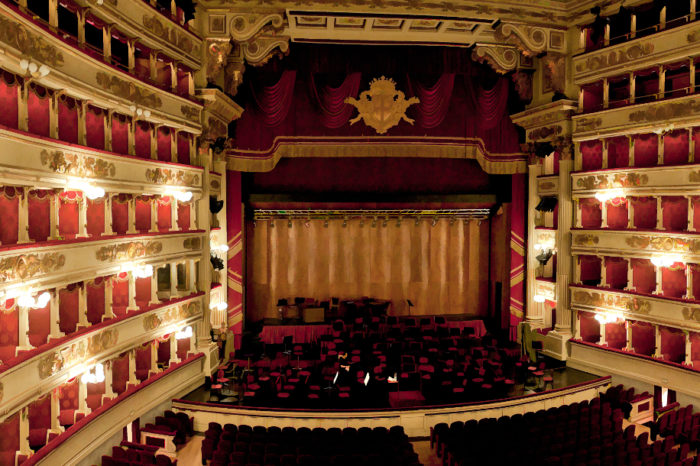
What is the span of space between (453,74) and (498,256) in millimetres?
7374

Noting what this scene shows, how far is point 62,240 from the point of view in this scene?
8.74 metres

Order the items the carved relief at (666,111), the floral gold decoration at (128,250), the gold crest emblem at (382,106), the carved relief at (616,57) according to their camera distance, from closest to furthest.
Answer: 1. the floral gold decoration at (128,250)
2. the carved relief at (666,111)
3. the carved relief at (616,57)
4. the gold crest emblem at (382,106)

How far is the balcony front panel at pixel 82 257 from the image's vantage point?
755cm

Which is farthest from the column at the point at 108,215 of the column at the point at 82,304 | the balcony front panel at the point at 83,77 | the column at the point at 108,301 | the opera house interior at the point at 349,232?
the balcony front panel at the point at 83,77

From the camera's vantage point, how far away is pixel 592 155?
15180 mm

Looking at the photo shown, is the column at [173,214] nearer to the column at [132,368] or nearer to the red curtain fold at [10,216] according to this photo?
the column at [132,368]

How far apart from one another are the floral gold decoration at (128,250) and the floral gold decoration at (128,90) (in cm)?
301

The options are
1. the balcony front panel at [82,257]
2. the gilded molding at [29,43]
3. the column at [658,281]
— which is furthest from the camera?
the column at [658,281]

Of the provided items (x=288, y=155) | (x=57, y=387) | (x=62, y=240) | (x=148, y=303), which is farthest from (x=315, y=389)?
(x=288, y=155)

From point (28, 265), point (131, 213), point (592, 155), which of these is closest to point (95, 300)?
point (131, 213)

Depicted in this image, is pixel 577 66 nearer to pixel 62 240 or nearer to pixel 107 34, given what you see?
pixel 107 34

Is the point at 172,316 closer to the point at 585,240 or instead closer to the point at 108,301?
the point at 108,301

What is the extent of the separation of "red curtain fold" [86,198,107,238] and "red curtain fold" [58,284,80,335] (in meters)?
1.27

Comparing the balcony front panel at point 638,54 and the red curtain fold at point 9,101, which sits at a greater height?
the balcony front panel at point 638,54
